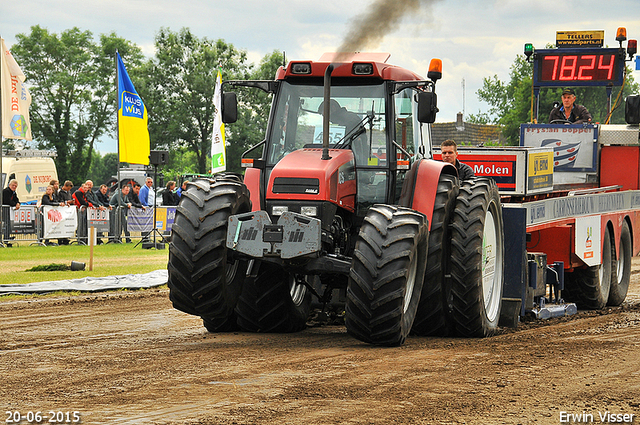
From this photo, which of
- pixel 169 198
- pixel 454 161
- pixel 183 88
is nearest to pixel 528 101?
pixel 183 88

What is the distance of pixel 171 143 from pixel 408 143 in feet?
176

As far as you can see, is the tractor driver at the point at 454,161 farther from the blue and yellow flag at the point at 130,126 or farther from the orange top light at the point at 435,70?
the blue and yellow flag at the point at 130,126

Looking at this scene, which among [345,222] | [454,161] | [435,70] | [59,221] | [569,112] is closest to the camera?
[345,222]

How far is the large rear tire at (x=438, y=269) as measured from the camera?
8.11 m

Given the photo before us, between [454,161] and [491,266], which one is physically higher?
[454,161]

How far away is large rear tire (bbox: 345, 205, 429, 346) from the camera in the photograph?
22.9 ft

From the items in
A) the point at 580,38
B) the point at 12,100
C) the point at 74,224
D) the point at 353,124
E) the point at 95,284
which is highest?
the point at 580,38

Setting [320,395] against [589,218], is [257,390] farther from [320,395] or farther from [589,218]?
[589,218]

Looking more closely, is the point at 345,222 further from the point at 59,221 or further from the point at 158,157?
the point at 59,221

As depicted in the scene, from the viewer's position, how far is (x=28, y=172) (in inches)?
1125

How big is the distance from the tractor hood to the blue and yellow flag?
1453 cm

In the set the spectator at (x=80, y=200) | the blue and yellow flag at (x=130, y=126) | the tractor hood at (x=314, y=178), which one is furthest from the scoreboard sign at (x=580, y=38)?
the spectator at (x=80, y=200)

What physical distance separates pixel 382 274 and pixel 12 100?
56.5 feet

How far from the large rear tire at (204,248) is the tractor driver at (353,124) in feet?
3.92
